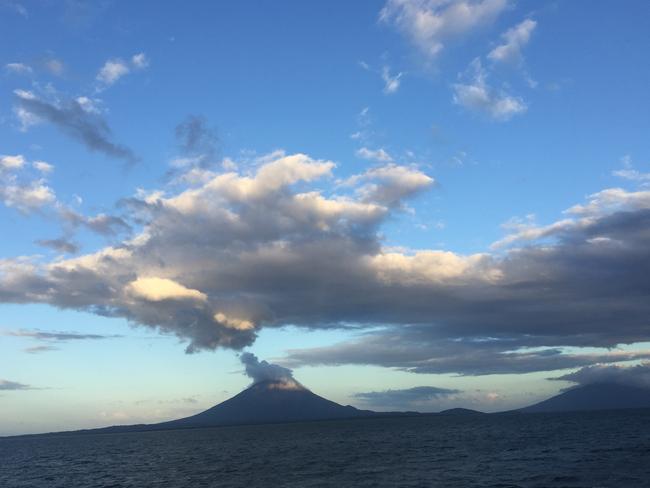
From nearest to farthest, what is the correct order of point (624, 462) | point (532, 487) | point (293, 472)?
point (532, 487) < point (624, 462) < point (293, 472)

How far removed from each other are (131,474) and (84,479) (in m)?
9.48

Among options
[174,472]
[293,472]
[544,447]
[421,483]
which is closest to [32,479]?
[174,472]

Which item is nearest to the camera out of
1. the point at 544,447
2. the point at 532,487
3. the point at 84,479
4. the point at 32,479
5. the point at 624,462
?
the point at 532,487

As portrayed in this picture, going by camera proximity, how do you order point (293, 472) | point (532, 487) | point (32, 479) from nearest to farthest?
point (532, 487) < point (293, 472) < point (32, 479)

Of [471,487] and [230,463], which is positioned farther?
[230,463]

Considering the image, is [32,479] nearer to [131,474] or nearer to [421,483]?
[131,474]

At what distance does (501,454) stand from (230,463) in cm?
6316

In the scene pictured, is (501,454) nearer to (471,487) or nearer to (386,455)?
(386,455)

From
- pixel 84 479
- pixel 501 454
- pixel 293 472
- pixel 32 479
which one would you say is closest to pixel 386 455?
pixel 501 454

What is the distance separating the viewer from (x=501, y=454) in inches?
4769

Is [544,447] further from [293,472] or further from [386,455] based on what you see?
[293,472]

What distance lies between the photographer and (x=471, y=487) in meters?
76.0

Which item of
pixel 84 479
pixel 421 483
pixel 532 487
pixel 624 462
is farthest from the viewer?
pixel 84 479

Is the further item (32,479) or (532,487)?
(32,479)
